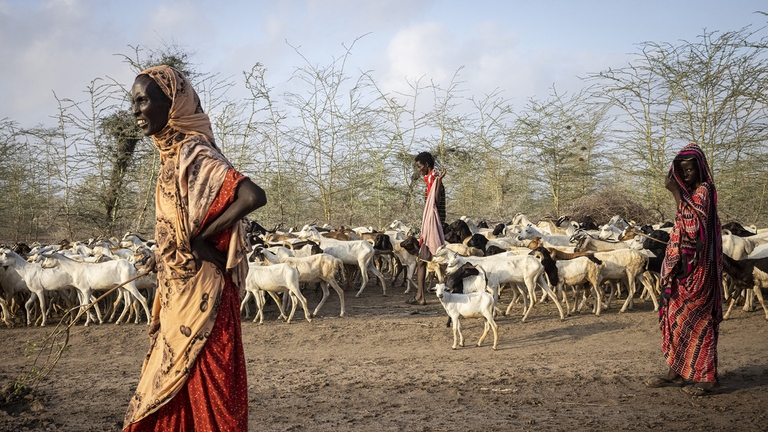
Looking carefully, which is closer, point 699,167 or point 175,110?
point 175,110

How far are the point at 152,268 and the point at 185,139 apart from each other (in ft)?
2.09

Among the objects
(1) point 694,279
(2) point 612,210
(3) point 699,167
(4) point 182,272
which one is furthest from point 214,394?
(2) point 612,210

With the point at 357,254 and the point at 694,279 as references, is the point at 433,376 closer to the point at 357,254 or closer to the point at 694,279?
the point at 694,279

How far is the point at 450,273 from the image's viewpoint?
31.0 feet

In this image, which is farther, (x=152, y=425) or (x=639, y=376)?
(x=639, y=376)

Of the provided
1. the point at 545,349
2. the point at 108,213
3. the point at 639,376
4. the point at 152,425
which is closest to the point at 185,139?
the point at 152,425

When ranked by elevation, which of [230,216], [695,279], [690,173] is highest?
[690,173]

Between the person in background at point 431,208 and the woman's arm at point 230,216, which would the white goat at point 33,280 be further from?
→ the woman's arm at point 230,216

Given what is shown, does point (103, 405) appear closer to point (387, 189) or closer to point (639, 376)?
point (639, 376)

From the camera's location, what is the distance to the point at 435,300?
1167 cm

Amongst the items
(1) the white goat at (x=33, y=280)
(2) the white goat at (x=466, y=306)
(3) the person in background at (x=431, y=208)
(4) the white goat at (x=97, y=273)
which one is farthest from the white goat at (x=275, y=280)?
(1) the white goat at (x=33, y=280)

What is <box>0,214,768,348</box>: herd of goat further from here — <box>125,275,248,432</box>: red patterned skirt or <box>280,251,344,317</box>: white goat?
<box>125,275,248,432</box>: red patterned skirt

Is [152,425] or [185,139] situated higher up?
[185,139]

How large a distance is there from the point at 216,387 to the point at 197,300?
0.39 m
